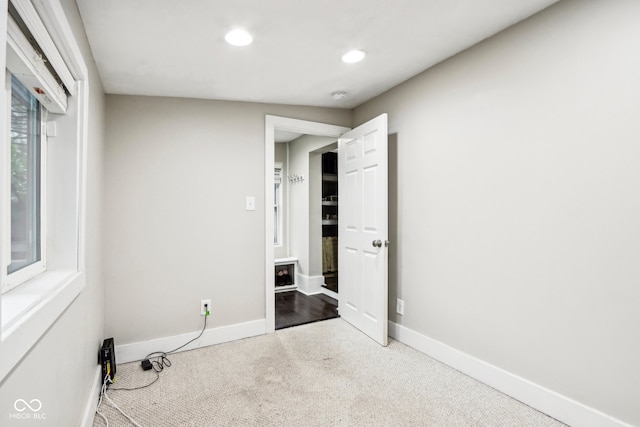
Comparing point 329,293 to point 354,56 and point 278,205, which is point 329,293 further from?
point 354,56

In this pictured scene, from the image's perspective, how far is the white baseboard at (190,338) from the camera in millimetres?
2545

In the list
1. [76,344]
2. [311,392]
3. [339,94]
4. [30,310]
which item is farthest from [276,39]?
[311,392]

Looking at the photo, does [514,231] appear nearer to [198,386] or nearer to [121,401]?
[198,386]

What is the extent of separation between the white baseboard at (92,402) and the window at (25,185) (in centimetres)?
82

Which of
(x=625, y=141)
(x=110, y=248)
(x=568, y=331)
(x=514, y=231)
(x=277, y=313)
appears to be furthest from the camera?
(x=277, y=313)

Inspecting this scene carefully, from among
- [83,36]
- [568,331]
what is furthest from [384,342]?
[83,36]

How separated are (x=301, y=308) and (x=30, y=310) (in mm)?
3038

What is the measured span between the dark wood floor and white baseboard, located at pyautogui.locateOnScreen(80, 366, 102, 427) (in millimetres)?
1486

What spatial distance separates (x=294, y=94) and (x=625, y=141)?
222 centimetres

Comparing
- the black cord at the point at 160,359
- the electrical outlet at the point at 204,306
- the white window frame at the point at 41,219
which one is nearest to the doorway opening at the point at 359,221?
the electrical outlet at the point at 204,306

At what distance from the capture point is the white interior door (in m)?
2.68

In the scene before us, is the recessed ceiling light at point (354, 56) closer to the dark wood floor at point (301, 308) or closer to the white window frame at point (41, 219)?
the white window frame at point (41, 219)

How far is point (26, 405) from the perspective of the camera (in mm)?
882

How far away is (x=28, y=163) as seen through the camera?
1.28 metres
